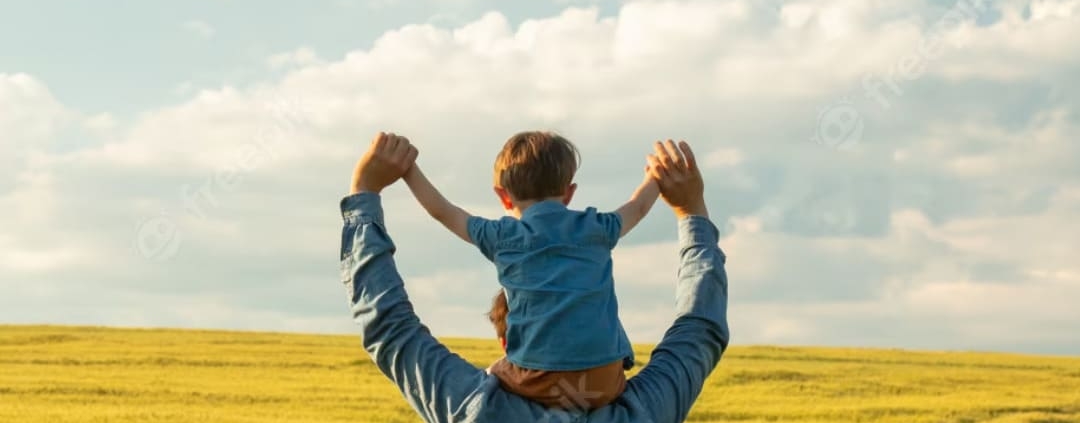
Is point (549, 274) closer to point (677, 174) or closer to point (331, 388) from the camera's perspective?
point (677, 174)

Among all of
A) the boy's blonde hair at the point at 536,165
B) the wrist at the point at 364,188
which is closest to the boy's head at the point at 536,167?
the boy's blonde hair at the point at 536,165

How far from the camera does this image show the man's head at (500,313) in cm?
279

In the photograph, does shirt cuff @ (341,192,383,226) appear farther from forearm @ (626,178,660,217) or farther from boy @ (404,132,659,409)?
forearm @ (626,178,660,217)

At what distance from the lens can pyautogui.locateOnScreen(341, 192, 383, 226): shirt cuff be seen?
8.91ft

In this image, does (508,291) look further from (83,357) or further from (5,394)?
(83,357)

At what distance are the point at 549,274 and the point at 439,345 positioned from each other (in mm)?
285

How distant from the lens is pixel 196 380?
21.6 metres

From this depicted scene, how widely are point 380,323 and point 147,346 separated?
96.5 ft

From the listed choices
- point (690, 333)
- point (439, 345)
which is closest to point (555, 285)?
point (439, 345)

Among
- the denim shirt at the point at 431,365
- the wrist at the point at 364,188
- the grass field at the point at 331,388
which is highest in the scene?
the grass field at the point at 331,388

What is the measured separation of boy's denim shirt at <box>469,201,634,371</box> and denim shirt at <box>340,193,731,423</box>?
4.2 inches

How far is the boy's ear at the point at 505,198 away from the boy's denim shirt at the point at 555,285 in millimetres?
84

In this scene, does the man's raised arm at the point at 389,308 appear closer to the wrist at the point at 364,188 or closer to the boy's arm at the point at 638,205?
the wrist at the point at 364,188

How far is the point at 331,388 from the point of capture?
2039cm
